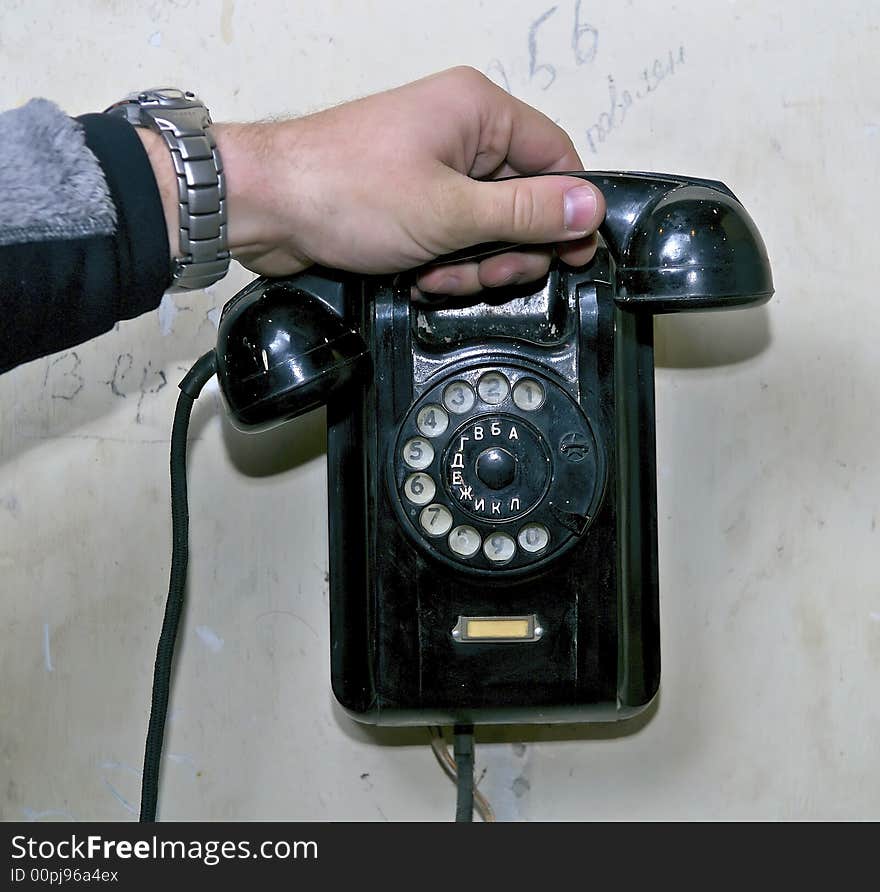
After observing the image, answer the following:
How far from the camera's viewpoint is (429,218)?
67 centimetres

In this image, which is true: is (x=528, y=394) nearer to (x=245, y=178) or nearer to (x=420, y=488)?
(x=420, y=488)

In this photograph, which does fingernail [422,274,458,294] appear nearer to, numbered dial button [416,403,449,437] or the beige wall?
numbered dial button [416,403,449,437]

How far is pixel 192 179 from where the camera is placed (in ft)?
2.11

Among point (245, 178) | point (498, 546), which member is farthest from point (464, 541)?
point (245, 178)

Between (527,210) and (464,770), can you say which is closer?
(527,210)

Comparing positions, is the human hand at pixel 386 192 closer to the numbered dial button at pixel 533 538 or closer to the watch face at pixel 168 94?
the watch face at pixel 168 94

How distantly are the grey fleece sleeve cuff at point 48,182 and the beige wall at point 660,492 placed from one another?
0.28 m

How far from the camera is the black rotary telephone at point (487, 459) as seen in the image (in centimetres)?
72

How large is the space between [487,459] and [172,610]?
281 mm

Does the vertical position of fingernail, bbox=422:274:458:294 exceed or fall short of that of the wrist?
it falls short

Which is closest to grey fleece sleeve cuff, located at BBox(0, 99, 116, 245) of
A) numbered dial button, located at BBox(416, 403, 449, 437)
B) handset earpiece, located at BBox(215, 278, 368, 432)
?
handset earpiece, located at BBox(215, 278, 368, 432)

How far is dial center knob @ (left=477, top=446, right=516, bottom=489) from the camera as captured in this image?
72 centimetres

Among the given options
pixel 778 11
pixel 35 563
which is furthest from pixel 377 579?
pixel 778 11
